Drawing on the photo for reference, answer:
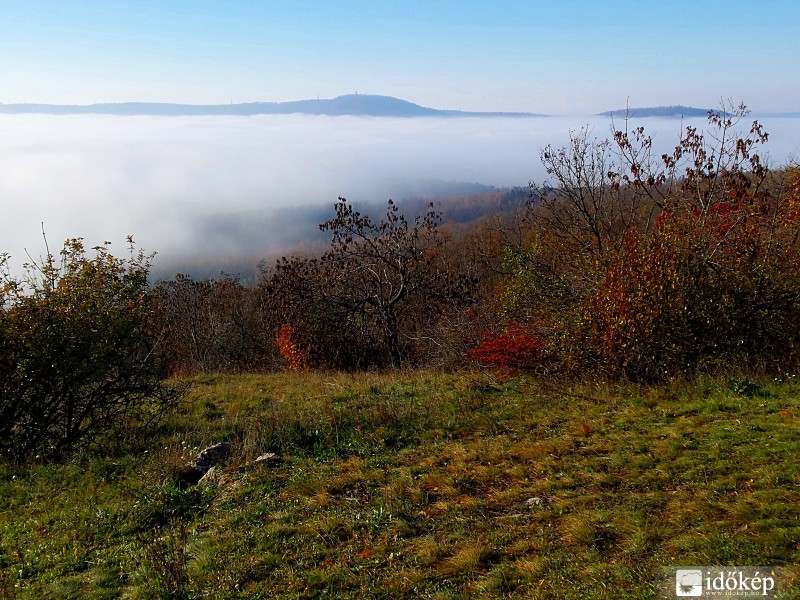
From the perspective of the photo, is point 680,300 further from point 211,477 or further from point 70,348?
point 70,348

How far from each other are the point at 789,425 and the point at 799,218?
311 inches

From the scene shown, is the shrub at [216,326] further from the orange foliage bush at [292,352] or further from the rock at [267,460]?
the rock at [267,460]

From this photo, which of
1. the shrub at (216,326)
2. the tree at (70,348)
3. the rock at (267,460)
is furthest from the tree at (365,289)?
the rock at (267,460)

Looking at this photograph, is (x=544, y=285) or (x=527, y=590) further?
(x=544, y=285)

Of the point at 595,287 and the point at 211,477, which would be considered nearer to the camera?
the point at 211,477

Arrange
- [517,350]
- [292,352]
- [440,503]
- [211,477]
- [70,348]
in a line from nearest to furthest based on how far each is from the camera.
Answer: [440,503], [211,477], [70,348], [517,350], [292,352]

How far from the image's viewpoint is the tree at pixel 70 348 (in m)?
9.68

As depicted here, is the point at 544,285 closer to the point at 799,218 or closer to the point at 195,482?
the point at 799,218

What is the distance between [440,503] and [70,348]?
7396mm

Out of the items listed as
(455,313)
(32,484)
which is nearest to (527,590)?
(32,484)

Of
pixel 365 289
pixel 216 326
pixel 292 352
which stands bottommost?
pixel 216 326

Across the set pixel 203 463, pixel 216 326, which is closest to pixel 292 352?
pixel 216 326

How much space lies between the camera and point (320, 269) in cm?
2177

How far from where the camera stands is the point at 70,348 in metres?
9.88
